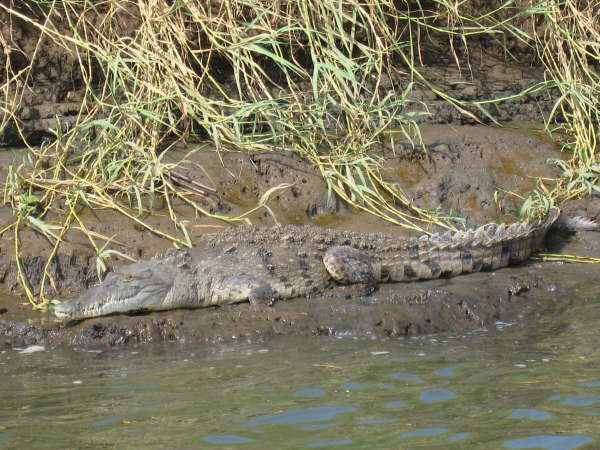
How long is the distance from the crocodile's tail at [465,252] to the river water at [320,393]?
3.28 ft

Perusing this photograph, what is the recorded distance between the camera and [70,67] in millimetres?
8594

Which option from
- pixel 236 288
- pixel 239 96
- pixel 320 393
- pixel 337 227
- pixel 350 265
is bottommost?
pixel 320 393

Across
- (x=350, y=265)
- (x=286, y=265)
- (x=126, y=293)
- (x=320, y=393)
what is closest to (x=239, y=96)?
(x=286, y=265)

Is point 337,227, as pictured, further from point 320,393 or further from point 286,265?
point 320,393

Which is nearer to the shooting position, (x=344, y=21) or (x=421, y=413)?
(x=421, y=413)

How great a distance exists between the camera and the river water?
13.3 feet

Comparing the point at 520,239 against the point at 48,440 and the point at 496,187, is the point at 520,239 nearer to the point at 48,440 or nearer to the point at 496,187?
the point at 496,187

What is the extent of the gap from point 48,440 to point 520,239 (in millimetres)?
4090

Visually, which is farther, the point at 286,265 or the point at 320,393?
the point at 286,265

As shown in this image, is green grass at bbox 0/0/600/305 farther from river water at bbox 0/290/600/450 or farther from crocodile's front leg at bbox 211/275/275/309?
river water at bbox 0/290/600/450

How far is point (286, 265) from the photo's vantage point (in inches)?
264

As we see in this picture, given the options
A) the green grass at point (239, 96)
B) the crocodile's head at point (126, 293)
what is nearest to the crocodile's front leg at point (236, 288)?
the crocodile's head at point (126, 293)

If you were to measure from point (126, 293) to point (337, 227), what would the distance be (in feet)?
6.17

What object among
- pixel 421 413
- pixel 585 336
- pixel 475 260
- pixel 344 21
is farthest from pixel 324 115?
pixel 421 413
